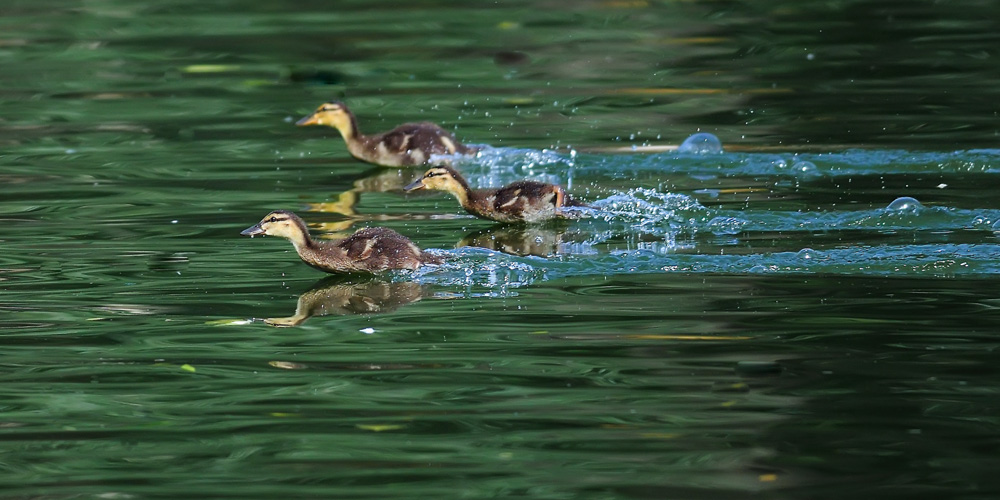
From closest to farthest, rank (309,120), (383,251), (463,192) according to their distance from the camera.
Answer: (383,251)
(463,192)
(309,120)

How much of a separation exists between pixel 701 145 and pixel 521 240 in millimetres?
2583

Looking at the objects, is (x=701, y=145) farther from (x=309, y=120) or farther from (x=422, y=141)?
(x=309, y=120)

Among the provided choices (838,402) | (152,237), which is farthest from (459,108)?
(838,402)

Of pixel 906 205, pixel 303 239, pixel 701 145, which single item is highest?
pixel 701 145

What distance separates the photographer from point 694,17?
60.8ft

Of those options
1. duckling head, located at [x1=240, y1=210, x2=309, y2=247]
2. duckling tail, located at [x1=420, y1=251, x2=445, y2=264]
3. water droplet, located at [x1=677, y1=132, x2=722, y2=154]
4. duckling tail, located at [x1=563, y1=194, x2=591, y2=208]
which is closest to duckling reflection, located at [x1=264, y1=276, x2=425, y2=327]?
duckling tail, located at [x1=420, y1=251, x2=445, y2=264]

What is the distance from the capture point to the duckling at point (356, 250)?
8367 mm

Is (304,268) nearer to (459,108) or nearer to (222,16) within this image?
(459,108)

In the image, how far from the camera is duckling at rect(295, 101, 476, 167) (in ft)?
39.5

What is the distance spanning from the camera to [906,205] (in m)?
9.12

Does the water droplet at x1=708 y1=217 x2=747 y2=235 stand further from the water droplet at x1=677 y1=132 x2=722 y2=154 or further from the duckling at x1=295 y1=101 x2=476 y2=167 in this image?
the duckling at x1=295 y1=101 x2=476 y2=167

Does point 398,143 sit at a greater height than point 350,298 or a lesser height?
greater

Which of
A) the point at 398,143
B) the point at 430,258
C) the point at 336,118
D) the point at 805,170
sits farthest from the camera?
the point at 336,118

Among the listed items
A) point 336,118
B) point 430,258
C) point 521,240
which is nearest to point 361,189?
point 336,118
